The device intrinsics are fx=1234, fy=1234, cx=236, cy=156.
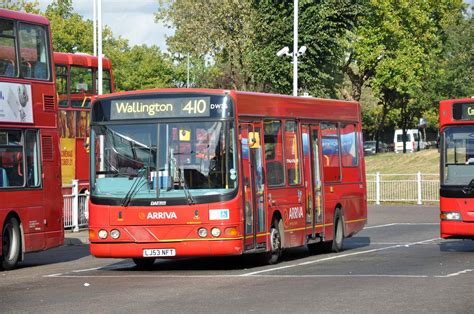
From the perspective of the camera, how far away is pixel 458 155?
2505 cm

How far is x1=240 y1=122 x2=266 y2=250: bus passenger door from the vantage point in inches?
813

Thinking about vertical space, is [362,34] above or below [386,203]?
above

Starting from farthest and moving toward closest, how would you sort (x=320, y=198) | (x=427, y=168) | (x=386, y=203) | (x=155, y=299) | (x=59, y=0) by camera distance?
(x=59, y=0), (x=427, y=168), (x=386, y=203), (x=320, y=198), (x=155, y=299)

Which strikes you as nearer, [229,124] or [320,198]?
[229,124]

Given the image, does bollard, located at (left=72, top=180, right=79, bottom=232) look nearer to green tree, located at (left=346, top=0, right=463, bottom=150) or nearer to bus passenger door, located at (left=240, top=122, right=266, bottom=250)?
bus passenger door, located at (left=240, top=122, right=266, bottom=250)

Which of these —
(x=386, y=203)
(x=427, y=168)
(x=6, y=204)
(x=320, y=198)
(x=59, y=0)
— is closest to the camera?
(x=6, y=204)

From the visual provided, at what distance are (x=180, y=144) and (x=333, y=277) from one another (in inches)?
140

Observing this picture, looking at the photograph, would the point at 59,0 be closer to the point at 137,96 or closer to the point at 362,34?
the point at 362,34

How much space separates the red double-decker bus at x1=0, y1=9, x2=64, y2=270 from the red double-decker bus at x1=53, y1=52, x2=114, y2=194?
15613 millimetres

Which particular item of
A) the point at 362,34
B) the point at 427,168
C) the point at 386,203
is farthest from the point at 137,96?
the point at 362,34

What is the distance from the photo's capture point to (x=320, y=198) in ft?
80.9

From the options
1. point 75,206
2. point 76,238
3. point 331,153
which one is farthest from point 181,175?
point 75,206

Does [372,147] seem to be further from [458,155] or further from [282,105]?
[282,105]

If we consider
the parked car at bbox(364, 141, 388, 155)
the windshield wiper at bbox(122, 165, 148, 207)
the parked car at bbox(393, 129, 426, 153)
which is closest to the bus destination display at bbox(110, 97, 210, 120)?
the windshield wiper at bbox(122, 165, 148, 207)
